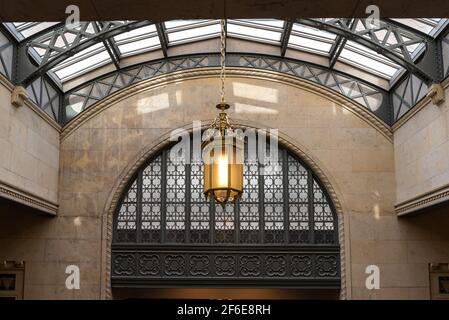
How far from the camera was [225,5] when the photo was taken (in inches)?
178

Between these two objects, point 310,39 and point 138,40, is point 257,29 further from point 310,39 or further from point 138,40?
point 138,40

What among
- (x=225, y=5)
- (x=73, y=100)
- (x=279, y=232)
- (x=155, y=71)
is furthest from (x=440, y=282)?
(x=225, y=5)

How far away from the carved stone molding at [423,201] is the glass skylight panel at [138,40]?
19.9ft

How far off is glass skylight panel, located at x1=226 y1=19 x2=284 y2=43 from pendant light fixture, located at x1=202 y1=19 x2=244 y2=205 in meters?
5.06

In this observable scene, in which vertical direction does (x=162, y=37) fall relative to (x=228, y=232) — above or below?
above

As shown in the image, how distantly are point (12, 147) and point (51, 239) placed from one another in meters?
2.83

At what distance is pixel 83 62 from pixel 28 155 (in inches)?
102

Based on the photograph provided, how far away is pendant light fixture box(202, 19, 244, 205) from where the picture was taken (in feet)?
23.4

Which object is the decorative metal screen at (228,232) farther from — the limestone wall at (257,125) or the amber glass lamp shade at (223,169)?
the amber glass lamp shade at (223,169)

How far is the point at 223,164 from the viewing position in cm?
719


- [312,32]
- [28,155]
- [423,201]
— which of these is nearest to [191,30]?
[312,32]

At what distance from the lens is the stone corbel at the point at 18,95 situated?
407 inches

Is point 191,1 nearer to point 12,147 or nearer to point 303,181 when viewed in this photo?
point 12,147

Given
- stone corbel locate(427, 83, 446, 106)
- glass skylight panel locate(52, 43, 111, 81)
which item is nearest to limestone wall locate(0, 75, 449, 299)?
glass skylight panel locate(52, 43, 111, 81)
